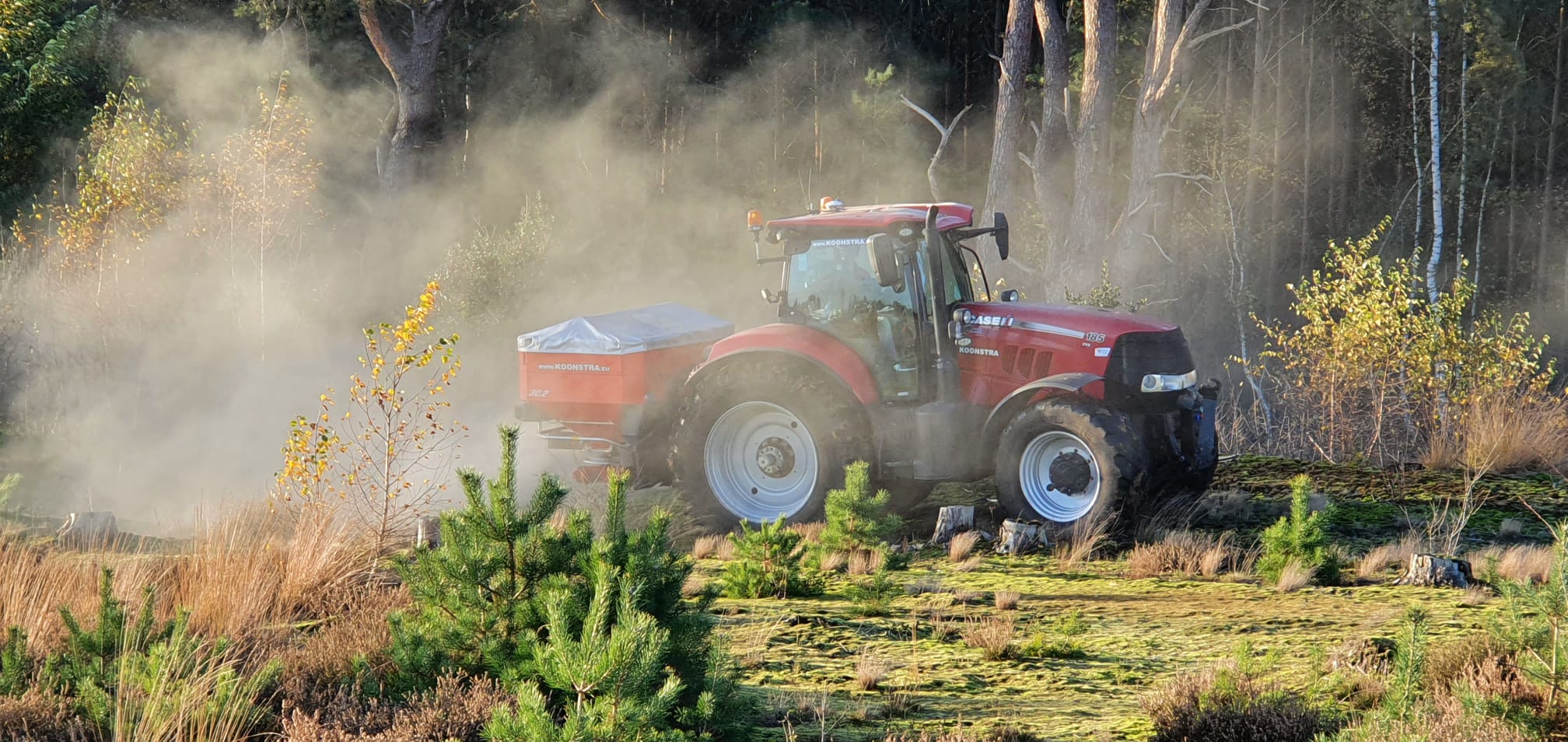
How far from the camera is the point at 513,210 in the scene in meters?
24.6

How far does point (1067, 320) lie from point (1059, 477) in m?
1.10

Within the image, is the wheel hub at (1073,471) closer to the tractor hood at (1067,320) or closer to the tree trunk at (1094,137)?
the tractor hood at (1067,320)

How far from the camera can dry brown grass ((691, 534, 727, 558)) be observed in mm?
8508

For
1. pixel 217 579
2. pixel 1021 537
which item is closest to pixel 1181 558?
pixel 1021 537

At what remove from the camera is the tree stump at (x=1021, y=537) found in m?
8.23

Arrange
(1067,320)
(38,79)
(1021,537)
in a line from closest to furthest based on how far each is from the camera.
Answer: (1021,537), (1067,320), (38,79)

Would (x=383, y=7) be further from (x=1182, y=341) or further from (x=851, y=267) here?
(x=1182, y=341)

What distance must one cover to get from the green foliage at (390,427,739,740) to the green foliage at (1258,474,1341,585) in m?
4.10

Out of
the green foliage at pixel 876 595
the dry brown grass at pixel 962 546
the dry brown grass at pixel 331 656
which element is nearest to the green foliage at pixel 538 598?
the dry brown grass at pixel 331 656

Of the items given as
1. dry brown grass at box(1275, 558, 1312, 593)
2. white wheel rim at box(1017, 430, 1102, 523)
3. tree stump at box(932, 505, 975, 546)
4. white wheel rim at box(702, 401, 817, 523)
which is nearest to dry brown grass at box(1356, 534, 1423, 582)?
dry brown grass at box(1275, 558, 1312, 593)

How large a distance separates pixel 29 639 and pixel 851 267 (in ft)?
17.9

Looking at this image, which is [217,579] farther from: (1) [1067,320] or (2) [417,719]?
(1) [1067,320]

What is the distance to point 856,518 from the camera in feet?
24.6

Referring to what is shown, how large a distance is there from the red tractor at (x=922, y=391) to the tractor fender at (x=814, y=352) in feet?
0.04
